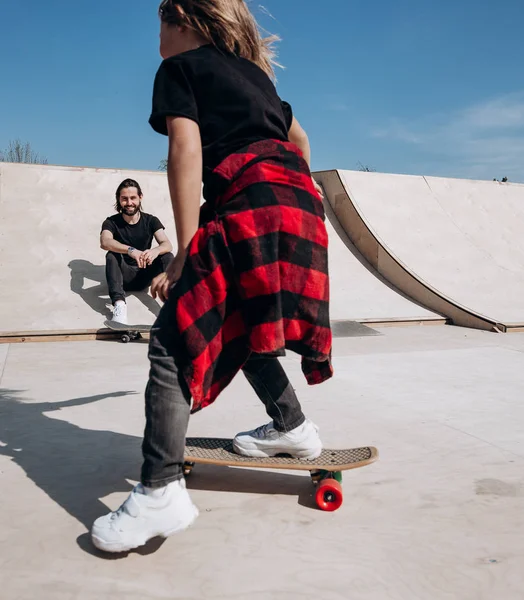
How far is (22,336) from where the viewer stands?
18.2 ft

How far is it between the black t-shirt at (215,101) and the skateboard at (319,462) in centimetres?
97

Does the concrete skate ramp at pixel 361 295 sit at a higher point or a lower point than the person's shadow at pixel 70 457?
higher

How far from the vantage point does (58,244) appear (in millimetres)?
6945

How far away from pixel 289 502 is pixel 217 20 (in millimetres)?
1532

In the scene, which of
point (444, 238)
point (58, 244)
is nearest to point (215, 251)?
point (58, 244)

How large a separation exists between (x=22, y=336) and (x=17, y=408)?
8.17ft

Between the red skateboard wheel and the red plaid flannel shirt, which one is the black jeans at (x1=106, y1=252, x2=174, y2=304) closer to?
the red skateboard wheel

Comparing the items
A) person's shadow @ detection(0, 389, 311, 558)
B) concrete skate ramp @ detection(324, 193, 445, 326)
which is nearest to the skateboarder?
person's shadow @ detection(0, 389, 311, 558)

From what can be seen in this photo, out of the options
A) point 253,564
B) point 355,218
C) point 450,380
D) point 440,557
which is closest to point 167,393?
point 253,564

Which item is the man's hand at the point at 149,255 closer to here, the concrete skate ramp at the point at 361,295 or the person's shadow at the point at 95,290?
the person's shadow at the point at 95,290

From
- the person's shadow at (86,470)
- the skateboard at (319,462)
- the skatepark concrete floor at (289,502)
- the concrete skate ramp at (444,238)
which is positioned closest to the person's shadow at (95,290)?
the skatepark concrete floor at (289,502)

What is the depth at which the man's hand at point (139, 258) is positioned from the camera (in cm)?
589

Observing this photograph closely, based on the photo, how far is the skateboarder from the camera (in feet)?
5.52

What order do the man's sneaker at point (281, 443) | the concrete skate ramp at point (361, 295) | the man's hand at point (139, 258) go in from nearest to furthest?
the man's sneaker at point (281, 443)
the man's hand at point (139, 258)
the concrete skate ramp at point (361, 295)
